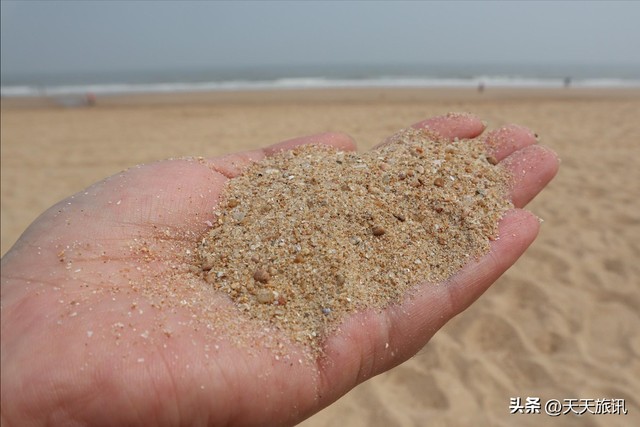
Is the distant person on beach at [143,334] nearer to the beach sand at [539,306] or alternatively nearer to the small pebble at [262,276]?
the small pebble at [262,276]

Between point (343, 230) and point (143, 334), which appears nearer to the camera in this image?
point (143, 334)

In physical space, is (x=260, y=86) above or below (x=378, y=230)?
above

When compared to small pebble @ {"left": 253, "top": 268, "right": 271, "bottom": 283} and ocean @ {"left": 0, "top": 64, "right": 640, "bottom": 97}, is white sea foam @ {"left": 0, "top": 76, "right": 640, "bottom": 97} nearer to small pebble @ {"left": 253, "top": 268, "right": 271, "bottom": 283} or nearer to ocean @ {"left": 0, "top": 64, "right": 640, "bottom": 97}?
ocean @ {"left": 0, "top": 64, "right": 640, "bottom": 97}

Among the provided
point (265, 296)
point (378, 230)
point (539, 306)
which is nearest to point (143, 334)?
point (265, 296)

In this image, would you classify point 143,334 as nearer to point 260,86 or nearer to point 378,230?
point 378,230

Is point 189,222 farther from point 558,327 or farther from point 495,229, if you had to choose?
point 558,327
